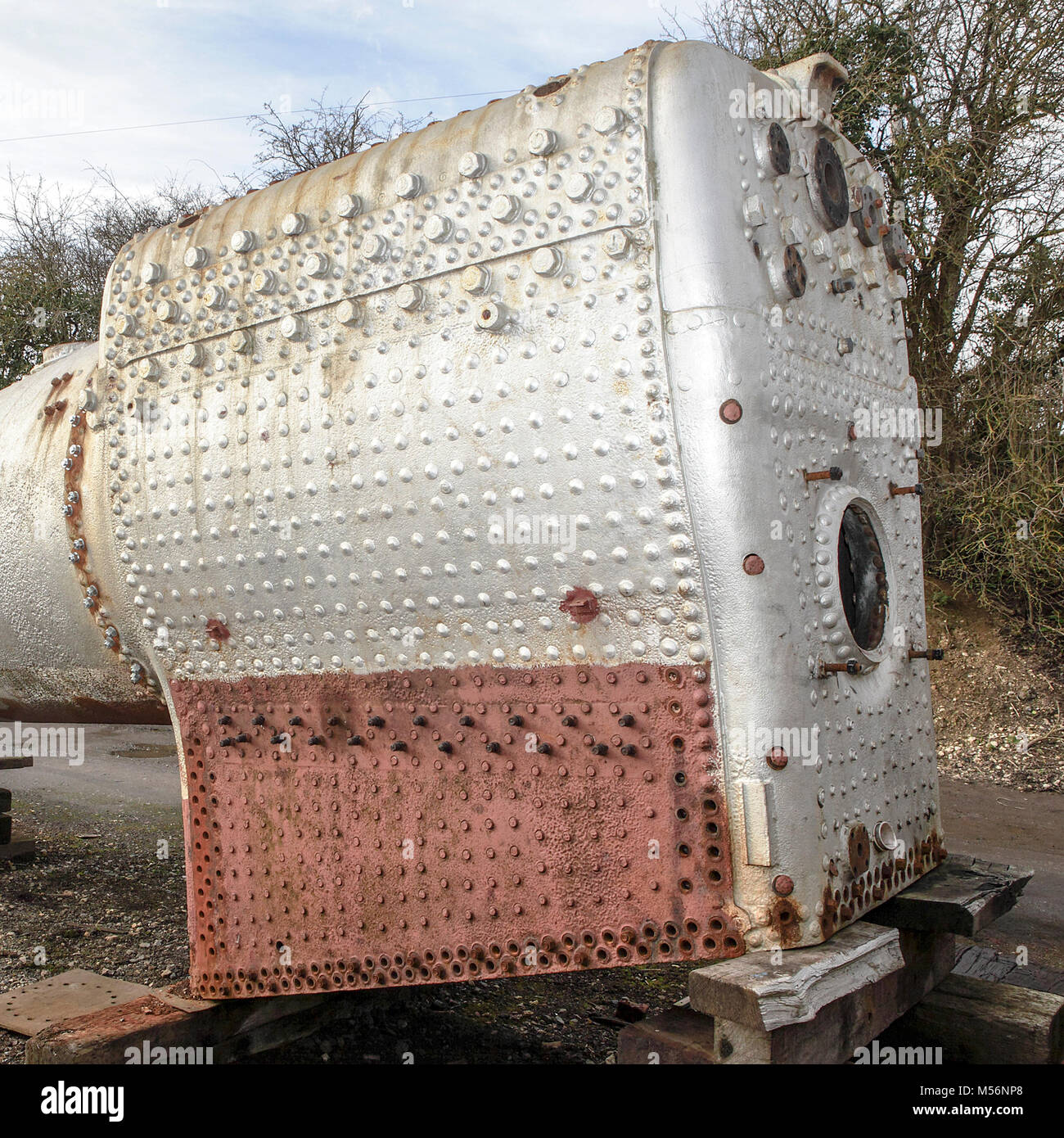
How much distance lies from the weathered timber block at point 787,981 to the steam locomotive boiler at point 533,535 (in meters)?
0.08

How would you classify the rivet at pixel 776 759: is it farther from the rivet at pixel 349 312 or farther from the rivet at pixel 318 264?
the rivet at pixel 318 264

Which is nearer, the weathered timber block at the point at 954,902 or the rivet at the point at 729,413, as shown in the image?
the rivet at the point at 729,413

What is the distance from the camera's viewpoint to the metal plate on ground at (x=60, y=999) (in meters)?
3.70

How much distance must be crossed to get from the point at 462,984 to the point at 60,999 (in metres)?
1.73

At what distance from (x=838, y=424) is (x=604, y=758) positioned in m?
1.25

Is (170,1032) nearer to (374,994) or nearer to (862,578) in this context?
(374,994)

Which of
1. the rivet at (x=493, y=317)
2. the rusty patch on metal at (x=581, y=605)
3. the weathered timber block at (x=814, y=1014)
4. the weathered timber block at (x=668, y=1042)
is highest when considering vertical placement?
the rivet at (x=493, y=317)

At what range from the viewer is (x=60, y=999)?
12.7ft

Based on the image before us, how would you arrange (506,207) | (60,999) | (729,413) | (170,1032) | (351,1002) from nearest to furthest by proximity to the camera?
(729,413), (506,207), (170,1032), (60,999), (351,1002)

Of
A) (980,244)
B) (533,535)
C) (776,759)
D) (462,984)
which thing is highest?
(980,244)

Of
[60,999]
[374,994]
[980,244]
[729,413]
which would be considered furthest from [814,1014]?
[980,244]

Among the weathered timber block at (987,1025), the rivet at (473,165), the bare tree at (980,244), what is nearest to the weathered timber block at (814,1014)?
the weathered timber block at (987,1025)

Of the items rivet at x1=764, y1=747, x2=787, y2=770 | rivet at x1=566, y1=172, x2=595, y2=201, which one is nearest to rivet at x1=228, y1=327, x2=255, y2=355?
rivet at x1=566, y1=172, x2=595, y2=201

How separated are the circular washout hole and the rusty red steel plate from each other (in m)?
0.84
